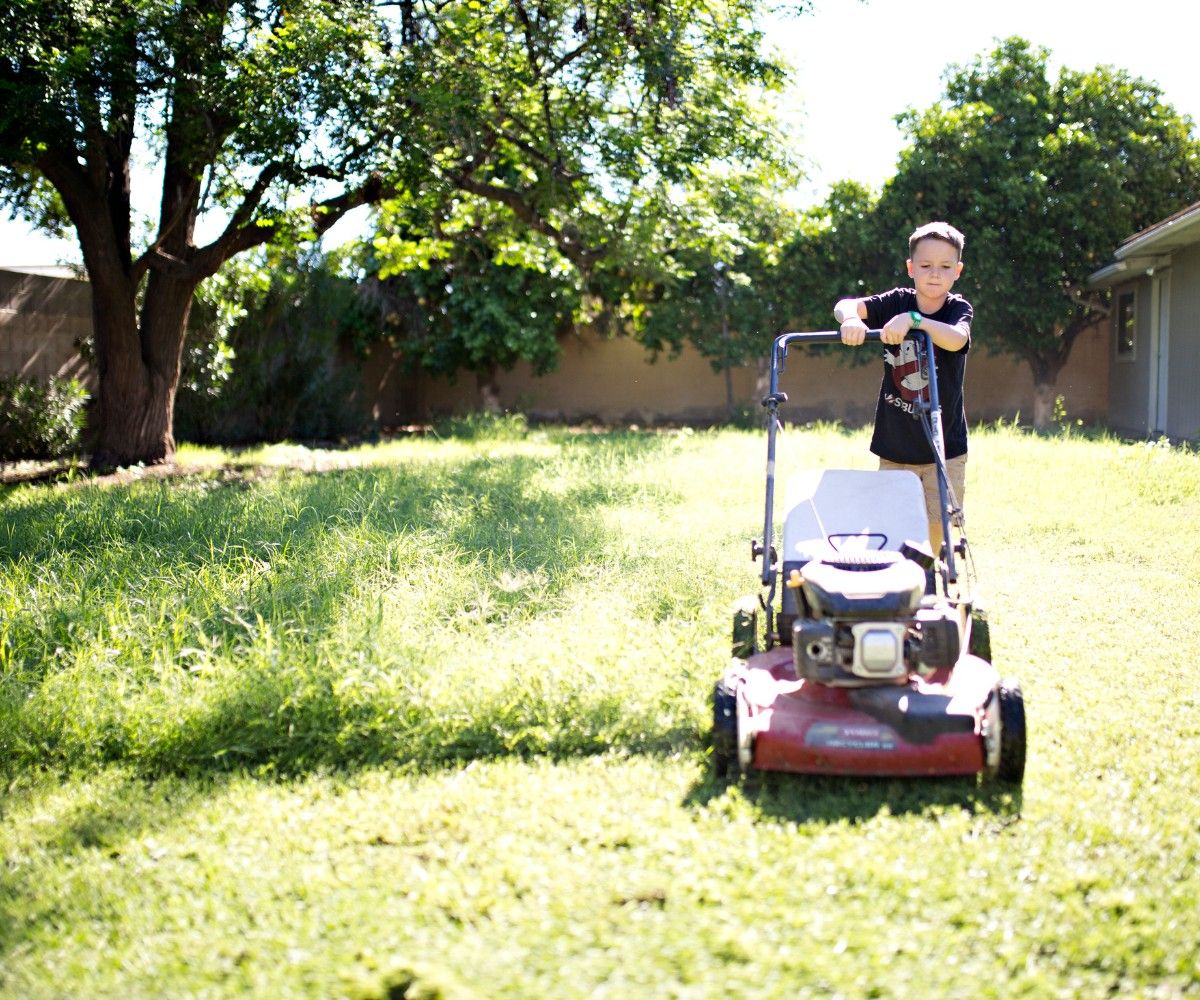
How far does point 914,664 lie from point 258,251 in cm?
1177

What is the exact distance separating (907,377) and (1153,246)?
10955 millimetres

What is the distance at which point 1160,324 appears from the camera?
14812 millimetres

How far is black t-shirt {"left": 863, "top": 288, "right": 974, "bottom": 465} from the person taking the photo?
14.7ft

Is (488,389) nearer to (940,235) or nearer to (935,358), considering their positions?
(935,358)

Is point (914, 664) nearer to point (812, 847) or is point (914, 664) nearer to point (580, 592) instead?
point (812, 847)

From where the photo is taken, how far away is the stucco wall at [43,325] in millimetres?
11148

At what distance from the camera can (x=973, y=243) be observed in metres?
16.3

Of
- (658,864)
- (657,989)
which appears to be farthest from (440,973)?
(658,864)

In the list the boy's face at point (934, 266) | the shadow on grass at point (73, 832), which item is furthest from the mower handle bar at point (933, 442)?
the shadow on grass at point (73, 832)

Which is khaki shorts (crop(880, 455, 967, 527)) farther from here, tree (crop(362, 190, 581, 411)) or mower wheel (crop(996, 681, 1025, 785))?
tree (crop(362, 190, 581, 411))

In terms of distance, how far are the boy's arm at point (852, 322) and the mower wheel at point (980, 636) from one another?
1099 mm

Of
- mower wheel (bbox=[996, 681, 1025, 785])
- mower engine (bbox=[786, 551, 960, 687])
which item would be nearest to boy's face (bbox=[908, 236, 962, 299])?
mower engine (bbox=[786, 551, 960, 687])

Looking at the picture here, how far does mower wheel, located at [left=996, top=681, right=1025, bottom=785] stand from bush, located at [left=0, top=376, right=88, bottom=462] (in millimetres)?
10223

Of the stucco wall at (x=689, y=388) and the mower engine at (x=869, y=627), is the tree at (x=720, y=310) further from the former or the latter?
the mower engine at (x=869, y=627)
